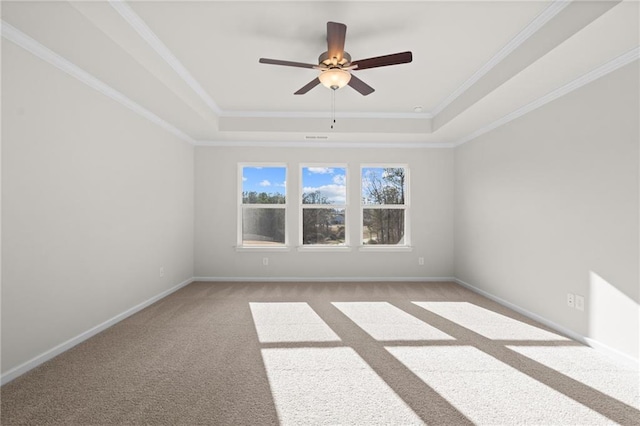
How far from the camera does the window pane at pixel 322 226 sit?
5422 mm

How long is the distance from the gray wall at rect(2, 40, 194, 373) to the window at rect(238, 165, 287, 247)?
1545 millimetres

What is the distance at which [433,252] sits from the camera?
17.4 feet

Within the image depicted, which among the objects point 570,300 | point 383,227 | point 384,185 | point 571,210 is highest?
point 384,185

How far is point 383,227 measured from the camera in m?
5.43

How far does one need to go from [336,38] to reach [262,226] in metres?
3.61

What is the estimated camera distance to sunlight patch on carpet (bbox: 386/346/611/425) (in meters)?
1.80

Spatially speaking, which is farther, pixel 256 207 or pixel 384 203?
pixel 384 203

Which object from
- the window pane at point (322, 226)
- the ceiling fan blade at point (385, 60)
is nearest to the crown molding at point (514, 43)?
the ceiling fan blade at point (385, 60)

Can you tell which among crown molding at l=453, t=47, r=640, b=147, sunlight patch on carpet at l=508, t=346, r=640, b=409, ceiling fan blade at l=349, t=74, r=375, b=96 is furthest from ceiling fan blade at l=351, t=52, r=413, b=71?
sunlight patch on carpet at l=508, t=346, r=640, b=409

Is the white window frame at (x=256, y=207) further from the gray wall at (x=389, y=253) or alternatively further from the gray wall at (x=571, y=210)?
the gray wall at (x=571, y=210)

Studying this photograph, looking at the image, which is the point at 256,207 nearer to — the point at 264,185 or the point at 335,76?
the point at 264,185

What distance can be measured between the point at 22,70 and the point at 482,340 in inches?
165

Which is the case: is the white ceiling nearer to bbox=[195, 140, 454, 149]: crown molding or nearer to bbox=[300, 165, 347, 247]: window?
bbox=[195, 140, 454, 149]: crown molding

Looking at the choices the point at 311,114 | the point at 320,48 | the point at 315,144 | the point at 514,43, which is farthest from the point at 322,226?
the point at 514,43
